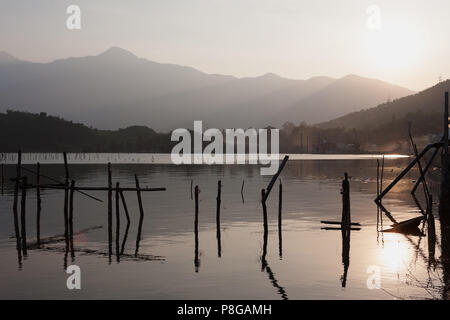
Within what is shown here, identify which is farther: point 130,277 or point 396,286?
point 130,277

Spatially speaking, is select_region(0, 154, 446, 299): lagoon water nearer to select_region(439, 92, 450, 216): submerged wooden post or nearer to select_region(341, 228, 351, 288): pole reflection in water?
select_region(341, 228, 351, 288): pole reflection in water

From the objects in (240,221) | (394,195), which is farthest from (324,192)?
(240,221)

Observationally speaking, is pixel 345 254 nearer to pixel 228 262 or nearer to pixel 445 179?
pixel 228 262

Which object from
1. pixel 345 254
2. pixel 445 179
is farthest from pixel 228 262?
pixel 445 179

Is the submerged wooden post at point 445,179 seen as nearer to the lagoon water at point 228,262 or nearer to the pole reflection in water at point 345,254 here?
the lagoon water at point 228,262

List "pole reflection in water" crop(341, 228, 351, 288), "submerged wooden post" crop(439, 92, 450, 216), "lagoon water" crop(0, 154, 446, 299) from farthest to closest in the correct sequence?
1. "submerged wooden post" crop(439, 92, 450, 216)
2. "pole reflection in water" crop(341, 228, 351, 288)
3. "lagoon water" crop(0, 154, 446, 299)

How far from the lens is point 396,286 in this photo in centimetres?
2414

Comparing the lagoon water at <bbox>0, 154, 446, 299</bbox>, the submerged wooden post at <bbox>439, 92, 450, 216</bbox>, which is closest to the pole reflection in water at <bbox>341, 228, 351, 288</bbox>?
the lagoon water at <bbox>0, 154, 446, 299</bbox>

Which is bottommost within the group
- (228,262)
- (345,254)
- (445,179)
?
(228,262)

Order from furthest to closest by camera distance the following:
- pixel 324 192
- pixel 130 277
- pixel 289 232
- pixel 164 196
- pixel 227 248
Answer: pixel 324 192 → pixel 164 196 → pixel 289 232 → pixel 227 248 → pixel 130 277

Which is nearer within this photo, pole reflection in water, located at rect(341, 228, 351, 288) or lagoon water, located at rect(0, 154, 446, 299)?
lagoon water, located at rect(0, 154, 446, 299)
